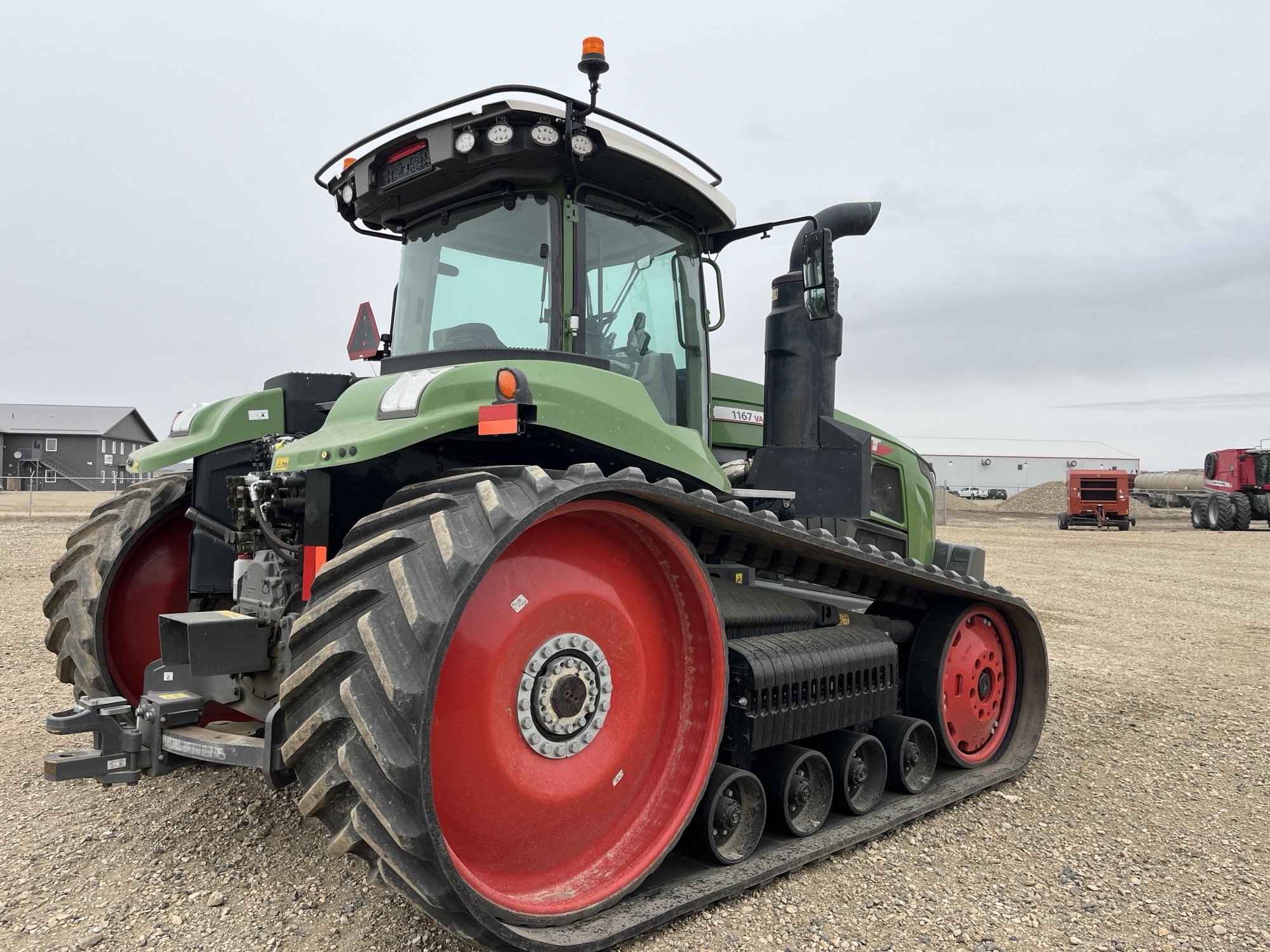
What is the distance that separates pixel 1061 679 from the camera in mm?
7203

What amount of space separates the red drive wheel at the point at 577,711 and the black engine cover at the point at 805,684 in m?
0.18

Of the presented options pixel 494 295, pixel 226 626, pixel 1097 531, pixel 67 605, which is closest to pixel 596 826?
pixel 226 626

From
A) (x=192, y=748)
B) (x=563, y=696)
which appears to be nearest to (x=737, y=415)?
(x=563, y=696)

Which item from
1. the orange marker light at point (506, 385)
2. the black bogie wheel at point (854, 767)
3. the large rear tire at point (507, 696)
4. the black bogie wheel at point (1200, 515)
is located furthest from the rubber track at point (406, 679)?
the black bogie wheel at point (1200, 515)

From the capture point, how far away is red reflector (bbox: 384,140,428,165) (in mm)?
3756

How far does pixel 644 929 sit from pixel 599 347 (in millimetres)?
2279

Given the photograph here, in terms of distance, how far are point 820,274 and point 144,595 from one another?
3.70 metres

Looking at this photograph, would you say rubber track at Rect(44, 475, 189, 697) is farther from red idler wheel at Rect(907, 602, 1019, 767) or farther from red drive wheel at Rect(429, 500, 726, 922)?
red idler wheel at Rect(907, 602, 1019, 767)

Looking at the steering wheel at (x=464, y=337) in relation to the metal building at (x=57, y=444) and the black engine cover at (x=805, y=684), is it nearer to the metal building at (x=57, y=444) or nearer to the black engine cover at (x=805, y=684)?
the black engine cover at (x=805, y=684)

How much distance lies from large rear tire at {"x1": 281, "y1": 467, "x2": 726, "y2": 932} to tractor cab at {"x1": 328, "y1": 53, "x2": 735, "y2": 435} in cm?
92

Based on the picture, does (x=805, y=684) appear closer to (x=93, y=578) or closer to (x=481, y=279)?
(x=481, y=279)

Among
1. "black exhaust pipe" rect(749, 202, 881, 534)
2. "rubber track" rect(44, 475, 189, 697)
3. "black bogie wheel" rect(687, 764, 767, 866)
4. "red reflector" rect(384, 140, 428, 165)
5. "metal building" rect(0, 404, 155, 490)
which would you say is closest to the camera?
"black bogie wheel" rect(687, 764, 767, 866)

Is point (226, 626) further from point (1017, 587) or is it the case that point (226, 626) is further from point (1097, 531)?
point (1097, 531)

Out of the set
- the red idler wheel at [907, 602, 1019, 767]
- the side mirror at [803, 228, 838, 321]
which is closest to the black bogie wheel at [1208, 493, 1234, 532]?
the red idler wheel at [907, 602, 1019, 767]
